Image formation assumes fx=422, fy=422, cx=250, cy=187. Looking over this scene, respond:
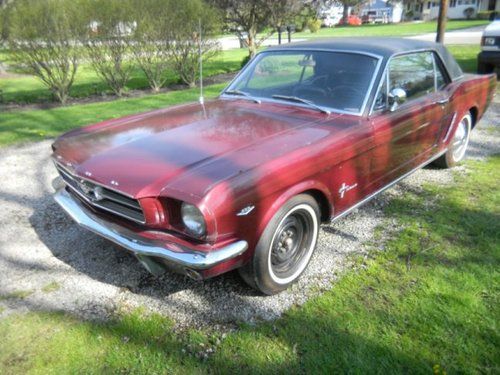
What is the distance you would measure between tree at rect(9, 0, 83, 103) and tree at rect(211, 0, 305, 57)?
6.19 meters

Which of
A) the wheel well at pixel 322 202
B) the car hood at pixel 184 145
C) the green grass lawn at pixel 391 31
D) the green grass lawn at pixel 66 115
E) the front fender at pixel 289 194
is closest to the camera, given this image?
the car hood at pixel 184 145

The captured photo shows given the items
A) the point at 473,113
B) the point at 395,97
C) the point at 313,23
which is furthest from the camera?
the point at 313,23

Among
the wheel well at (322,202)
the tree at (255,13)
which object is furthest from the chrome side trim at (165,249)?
the tree at (255,13)

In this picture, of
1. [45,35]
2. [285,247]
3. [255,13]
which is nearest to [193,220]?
[285,247]

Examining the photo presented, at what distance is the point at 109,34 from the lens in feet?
31.4

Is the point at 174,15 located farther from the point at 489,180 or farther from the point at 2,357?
the point at 2,357

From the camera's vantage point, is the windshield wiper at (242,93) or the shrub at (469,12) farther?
the shrub at (469,12)

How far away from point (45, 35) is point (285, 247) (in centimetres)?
812

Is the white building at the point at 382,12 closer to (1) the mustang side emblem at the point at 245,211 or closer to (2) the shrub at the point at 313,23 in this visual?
(2) the shrub at the point at 313,23

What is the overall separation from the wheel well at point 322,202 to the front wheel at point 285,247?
0.17ft

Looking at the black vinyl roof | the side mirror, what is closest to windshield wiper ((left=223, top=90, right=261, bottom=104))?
the black vinyl roof

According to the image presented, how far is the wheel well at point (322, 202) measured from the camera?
301cm

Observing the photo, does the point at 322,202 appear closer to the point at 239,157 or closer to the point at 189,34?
the point at 239,157

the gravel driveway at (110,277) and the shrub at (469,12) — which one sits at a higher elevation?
the shrub at (469,12)
